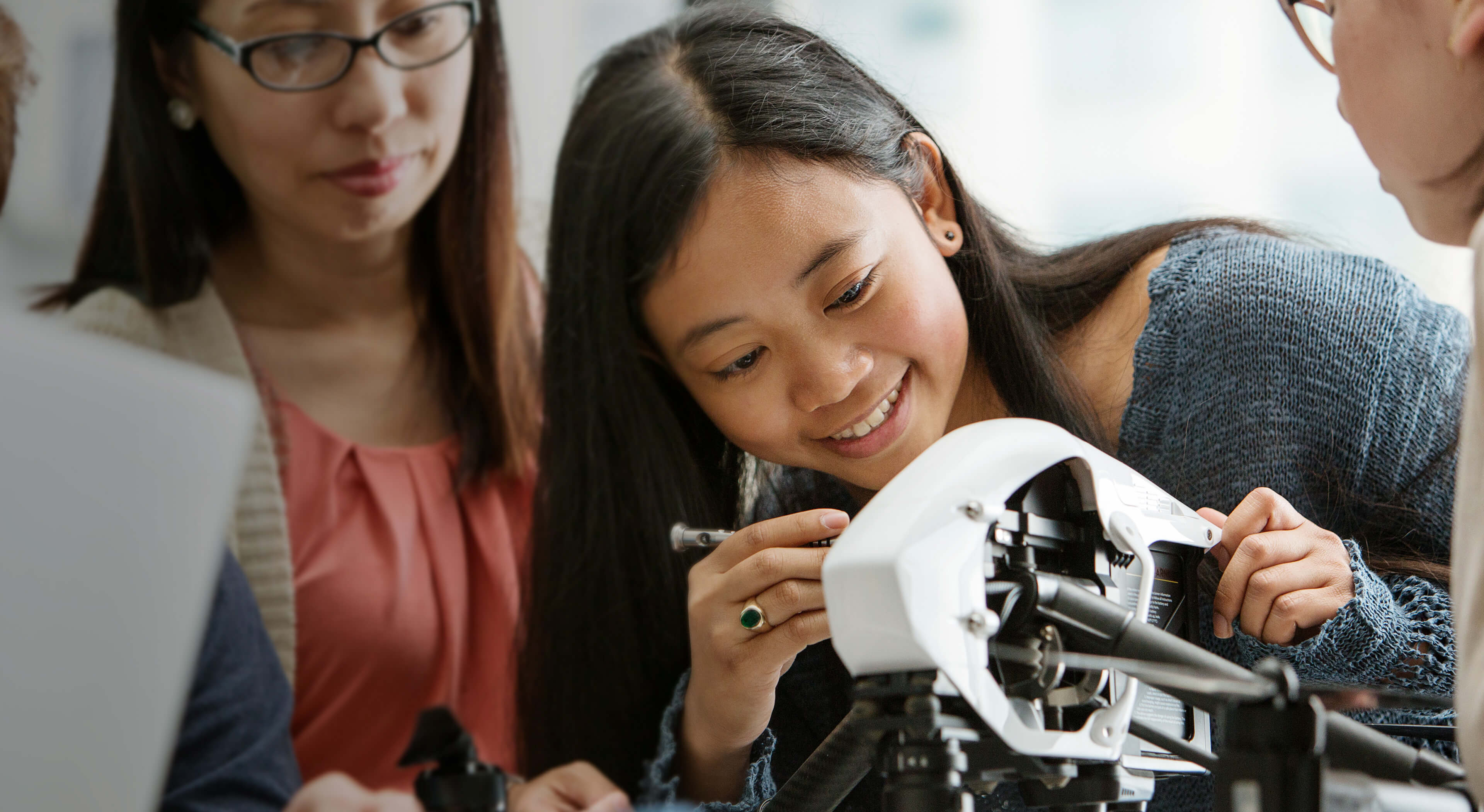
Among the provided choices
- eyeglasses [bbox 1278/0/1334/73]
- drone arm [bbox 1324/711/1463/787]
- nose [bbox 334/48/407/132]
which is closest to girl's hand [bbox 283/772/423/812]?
nose [bbox 334/48/407/132]

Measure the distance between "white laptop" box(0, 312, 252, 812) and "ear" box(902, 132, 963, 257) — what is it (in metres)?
0.41

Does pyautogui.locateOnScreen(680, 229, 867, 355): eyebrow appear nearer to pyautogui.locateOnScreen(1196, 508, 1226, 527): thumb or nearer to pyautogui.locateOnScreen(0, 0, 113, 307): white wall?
pyautogui.locateOnScreen(1196, 508, 1226, 527): thumb

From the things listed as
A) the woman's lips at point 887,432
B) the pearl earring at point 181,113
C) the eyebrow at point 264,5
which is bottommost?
the woman's lips at point 887,432

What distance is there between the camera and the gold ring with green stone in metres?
0.63

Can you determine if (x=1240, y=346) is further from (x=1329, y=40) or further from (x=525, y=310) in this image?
(x=525, y=310)

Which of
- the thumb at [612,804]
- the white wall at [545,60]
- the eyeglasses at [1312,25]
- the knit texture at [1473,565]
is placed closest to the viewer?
the knit texture at [1473,565]

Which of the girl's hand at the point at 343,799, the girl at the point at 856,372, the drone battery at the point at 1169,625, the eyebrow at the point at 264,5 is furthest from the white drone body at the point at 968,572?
the eyebrow at the point at 264,5

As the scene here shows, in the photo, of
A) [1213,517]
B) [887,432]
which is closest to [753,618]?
[887,432]

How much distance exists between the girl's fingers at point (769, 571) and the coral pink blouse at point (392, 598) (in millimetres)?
306

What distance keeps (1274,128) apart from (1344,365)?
0.43 meters

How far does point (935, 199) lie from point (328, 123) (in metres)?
0.42

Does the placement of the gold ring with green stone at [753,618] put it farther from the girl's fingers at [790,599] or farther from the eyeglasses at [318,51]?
the eyeglasses at [318,51]

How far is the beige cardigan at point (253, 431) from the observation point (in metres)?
0.84

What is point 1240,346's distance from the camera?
0.73 meters
